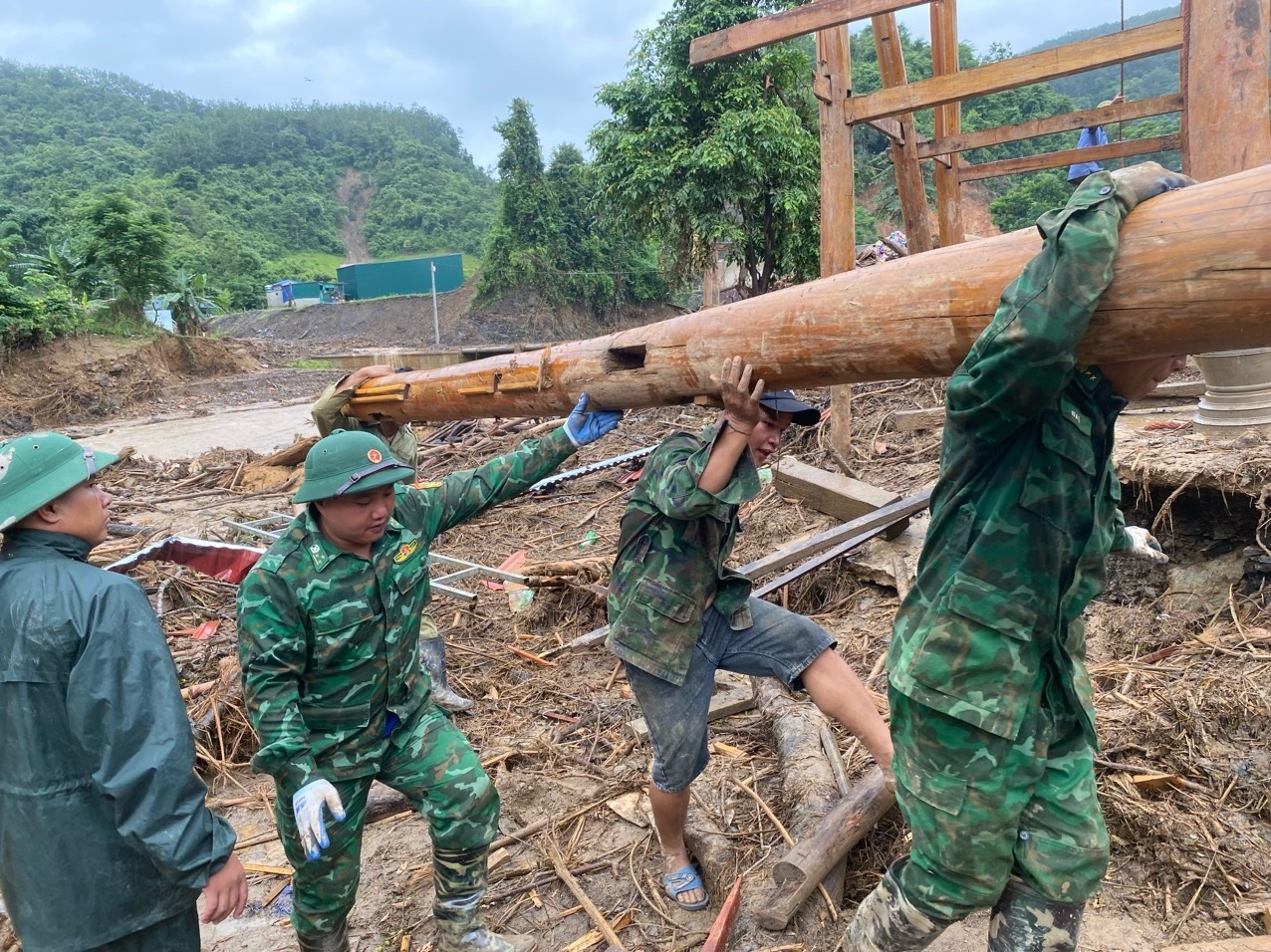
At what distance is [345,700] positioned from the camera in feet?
8.51

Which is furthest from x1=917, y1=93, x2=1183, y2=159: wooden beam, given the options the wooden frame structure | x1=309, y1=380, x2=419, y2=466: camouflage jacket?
x1=309, y1=380, x2=419, y2=466: camouflage jacket

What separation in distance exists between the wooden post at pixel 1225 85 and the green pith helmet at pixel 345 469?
3685mm

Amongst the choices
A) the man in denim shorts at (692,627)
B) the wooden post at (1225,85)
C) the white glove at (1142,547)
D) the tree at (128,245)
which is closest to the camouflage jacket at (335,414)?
the man in denim shorts at (692,627)

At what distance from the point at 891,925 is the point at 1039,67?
15.2ft

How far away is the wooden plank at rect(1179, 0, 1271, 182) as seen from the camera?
3311 mm

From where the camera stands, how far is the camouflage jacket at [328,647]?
243 centimetres

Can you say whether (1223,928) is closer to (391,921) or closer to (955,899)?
(955,899)

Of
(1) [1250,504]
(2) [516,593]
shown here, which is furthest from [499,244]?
(1) [1250,504]

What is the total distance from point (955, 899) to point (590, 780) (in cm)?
233

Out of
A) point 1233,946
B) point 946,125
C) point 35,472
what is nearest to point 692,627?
point 1233,946

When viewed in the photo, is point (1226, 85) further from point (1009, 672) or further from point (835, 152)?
point (1009, 672)

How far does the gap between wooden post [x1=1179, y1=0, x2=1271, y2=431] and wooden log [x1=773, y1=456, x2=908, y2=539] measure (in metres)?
2.90

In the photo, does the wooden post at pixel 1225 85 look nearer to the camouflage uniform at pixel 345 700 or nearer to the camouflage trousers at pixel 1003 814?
the camouflage trousers at pixel 1003 814

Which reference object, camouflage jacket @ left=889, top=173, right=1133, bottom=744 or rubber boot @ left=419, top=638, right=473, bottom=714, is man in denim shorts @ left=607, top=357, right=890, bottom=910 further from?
rubber boot @ left=419, top=638, right=473, bottom=714
